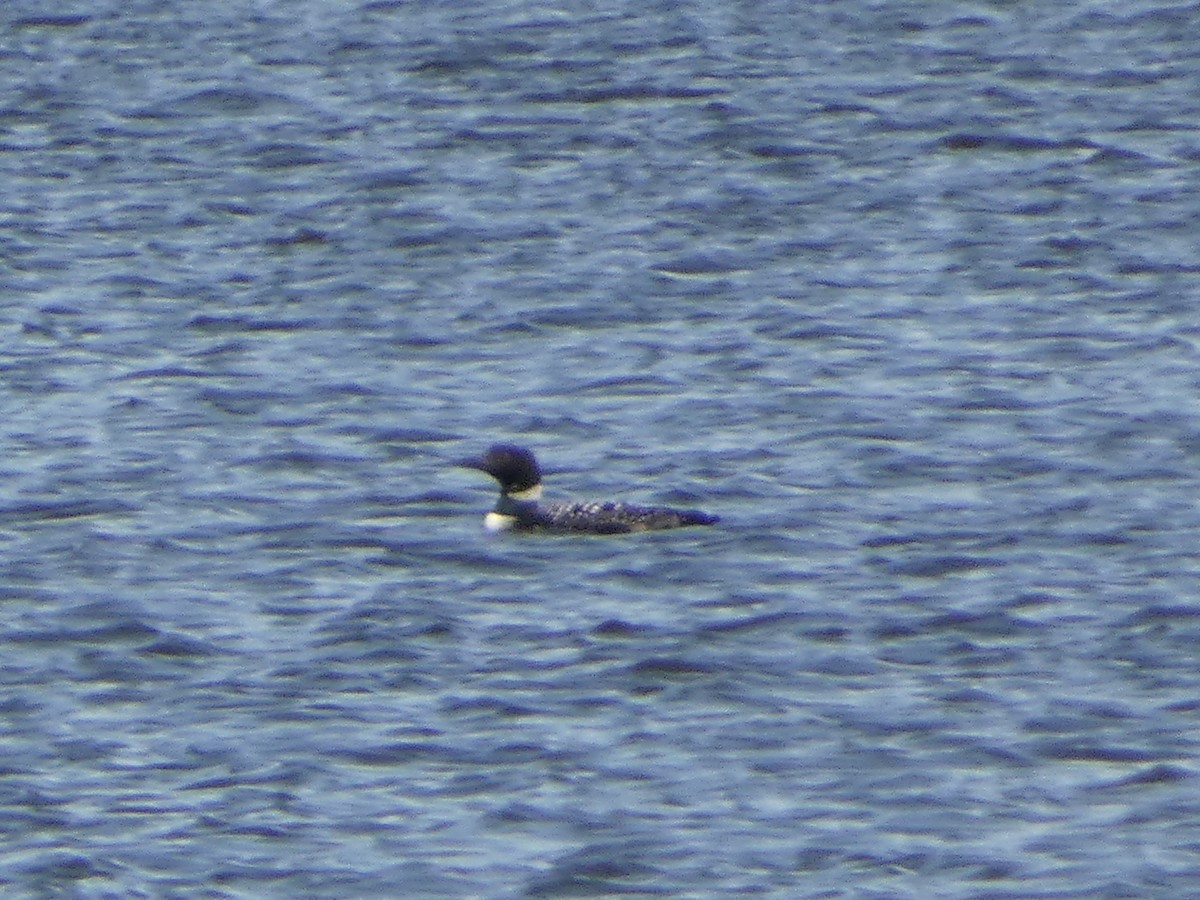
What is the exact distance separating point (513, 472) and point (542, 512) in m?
0.30

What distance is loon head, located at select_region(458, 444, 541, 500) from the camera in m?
16.5

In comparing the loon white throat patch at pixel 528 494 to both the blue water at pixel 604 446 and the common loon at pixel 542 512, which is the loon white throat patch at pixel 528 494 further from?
the blue water at pixel 604 446

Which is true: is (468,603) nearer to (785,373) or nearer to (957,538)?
(957,538)

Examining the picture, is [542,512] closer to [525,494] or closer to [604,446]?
[525,494]

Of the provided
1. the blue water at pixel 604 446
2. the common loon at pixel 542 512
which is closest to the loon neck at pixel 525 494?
the common loon at pixel 542 512

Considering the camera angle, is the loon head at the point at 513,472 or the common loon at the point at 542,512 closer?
the common loon at the point at 542,512

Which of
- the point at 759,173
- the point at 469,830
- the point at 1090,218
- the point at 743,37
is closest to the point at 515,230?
the point at 759,173

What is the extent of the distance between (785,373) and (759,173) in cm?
594

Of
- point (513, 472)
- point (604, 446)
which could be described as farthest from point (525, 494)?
point (604, 446)

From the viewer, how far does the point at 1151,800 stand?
12227 mm

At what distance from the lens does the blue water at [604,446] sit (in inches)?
486

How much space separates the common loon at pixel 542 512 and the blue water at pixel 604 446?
0.34 ft

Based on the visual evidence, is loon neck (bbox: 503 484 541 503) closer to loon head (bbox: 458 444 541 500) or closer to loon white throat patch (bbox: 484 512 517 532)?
loon head (bbox: 458 444 541 500)

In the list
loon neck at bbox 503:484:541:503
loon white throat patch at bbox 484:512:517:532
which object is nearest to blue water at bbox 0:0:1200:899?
loon white throat patch at bbox 484:512:517:532
